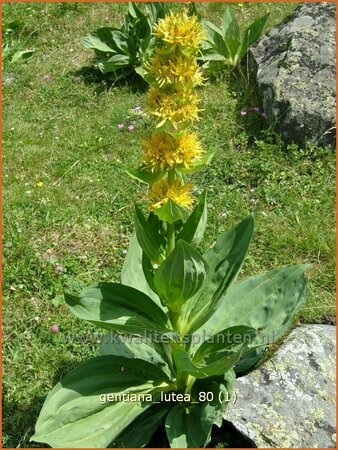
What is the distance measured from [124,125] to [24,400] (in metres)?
3.56

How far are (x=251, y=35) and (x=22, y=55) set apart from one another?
3185mm

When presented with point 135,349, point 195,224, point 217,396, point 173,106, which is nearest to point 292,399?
point 217,396

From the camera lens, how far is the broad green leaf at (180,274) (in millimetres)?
3059

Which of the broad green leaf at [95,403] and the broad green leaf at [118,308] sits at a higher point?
the broad green leaf at [118,308]

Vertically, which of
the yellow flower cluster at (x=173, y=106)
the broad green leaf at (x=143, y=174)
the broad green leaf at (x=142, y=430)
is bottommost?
the broad green leaf at (x=142, y=430)

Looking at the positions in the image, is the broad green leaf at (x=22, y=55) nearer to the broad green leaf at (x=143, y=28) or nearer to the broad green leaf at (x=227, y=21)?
the broad green leaf at (x=143, y=28)

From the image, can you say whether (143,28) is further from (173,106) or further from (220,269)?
(173,106)

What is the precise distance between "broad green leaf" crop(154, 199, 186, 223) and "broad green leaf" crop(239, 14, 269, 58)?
16.2 feet

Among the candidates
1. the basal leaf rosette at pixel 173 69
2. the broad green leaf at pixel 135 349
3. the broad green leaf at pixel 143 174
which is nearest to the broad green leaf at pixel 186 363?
the broad green leaf at pixel 135 349

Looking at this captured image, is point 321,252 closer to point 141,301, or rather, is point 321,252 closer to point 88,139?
point 141,301

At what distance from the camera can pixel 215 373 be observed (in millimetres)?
3328

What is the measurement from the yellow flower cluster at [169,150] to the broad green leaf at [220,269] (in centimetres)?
78

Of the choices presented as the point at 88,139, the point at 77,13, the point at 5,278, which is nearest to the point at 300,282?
the point at 5,278

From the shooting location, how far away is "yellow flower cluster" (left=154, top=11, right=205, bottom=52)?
273 cm
